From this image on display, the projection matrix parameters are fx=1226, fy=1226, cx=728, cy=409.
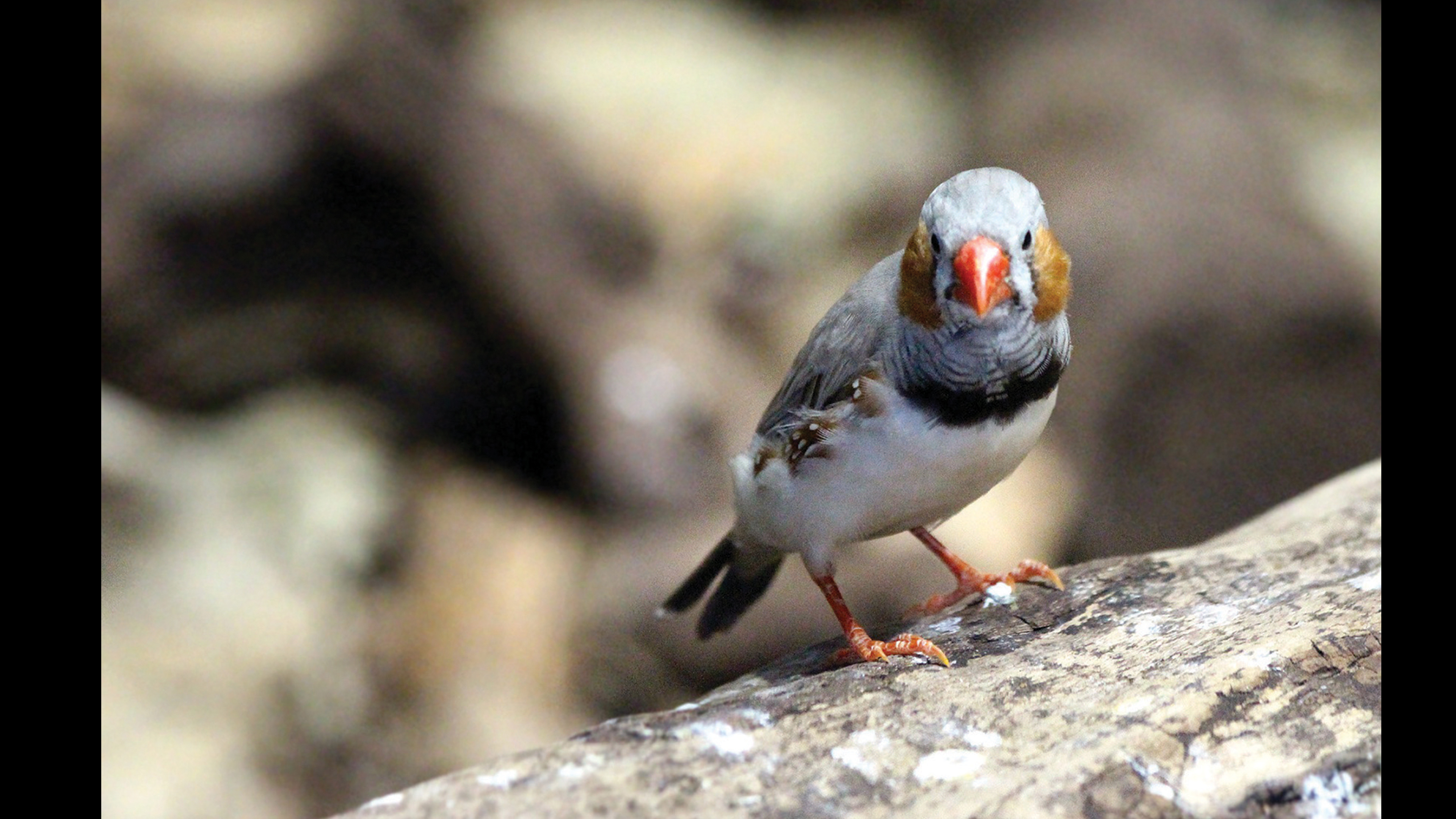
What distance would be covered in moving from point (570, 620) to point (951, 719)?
2693 millimetres

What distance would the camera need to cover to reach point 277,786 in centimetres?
437

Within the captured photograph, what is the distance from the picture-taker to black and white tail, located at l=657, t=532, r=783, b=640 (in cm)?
366

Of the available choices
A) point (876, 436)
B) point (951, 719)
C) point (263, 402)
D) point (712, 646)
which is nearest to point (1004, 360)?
point (876, 436)

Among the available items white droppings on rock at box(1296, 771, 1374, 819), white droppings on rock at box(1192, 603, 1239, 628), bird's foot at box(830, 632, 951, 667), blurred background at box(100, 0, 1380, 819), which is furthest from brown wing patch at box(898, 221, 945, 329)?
blurred background at box(100, 0, 1380, 819)

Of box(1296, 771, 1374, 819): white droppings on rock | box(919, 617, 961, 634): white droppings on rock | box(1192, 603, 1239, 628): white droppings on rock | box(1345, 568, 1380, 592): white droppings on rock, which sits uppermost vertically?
box(1345, 568, 1380, 592): white droppings on rock

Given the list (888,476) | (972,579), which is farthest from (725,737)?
(972,579)

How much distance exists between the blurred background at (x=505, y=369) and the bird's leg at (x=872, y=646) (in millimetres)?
1747

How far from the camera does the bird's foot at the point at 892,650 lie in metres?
2.76

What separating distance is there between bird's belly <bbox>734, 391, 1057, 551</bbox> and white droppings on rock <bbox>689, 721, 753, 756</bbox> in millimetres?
Answer: 730

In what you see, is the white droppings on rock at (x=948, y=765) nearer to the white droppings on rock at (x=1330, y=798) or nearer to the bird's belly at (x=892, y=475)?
the white droppings on rock at (x=1330, y=798)

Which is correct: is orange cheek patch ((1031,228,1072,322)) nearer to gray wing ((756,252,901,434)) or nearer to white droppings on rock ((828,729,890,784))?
gray wing ((756,252,901,434))

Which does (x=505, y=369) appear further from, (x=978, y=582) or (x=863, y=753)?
(x=863, y=753)

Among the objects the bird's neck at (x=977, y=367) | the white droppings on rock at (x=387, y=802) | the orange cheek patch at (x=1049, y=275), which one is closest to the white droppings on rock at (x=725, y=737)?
the white droppings on rock at (x=387, y=802)

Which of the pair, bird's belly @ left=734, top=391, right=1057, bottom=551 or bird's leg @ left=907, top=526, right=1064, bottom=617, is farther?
bird's leg @ left=907, top=526, right=1064, bottom=617
